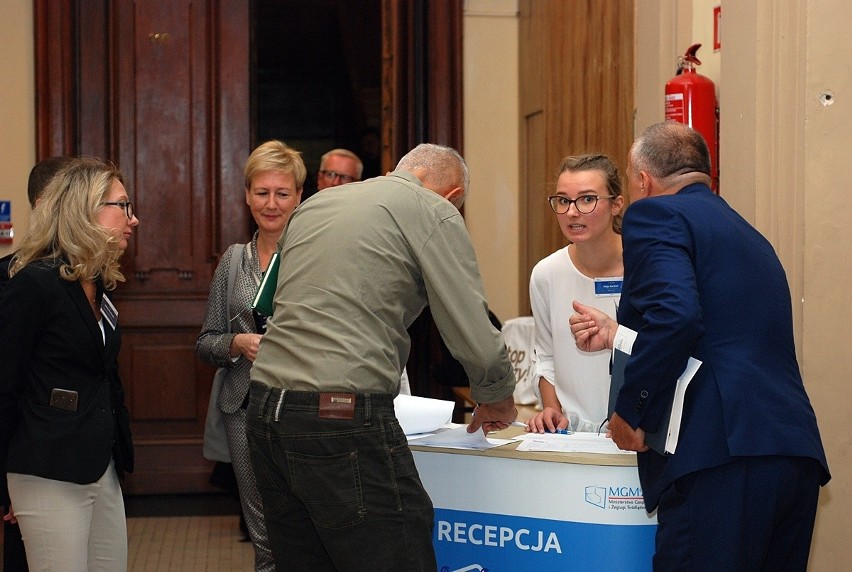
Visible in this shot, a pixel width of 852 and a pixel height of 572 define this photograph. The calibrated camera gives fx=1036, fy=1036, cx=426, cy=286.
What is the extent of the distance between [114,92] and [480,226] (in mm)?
2164

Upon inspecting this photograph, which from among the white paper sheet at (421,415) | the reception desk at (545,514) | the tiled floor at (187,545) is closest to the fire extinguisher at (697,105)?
the white paper sheet at (421,415)

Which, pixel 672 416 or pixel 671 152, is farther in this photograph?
pixel 671 152

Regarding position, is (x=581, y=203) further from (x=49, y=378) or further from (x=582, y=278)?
(x=49, y=378)

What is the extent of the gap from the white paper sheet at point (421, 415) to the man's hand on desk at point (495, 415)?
0.20 meters

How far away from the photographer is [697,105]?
11.6 feet

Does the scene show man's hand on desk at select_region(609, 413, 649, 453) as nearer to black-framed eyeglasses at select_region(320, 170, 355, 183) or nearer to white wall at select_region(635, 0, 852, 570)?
white wall at select_region(635, 0, 852, 570)

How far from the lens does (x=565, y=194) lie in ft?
9.87

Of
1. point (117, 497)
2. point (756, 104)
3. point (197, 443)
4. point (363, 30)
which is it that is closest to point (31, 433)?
point (117, 497)

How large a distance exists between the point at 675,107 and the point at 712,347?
1.51 meters

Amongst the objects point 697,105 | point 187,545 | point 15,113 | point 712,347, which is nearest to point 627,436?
point 712,347

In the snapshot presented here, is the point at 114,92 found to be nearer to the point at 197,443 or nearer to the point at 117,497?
the point at 197,443

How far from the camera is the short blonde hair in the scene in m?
3.56

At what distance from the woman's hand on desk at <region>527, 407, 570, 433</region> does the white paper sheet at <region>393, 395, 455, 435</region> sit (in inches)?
9.8

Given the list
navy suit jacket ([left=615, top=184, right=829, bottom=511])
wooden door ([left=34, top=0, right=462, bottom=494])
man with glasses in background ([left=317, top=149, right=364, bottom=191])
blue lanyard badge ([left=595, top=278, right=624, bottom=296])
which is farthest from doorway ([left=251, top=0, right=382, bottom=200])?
navy suit jacket ([left=615, top=184, right=829, bottom=511])
